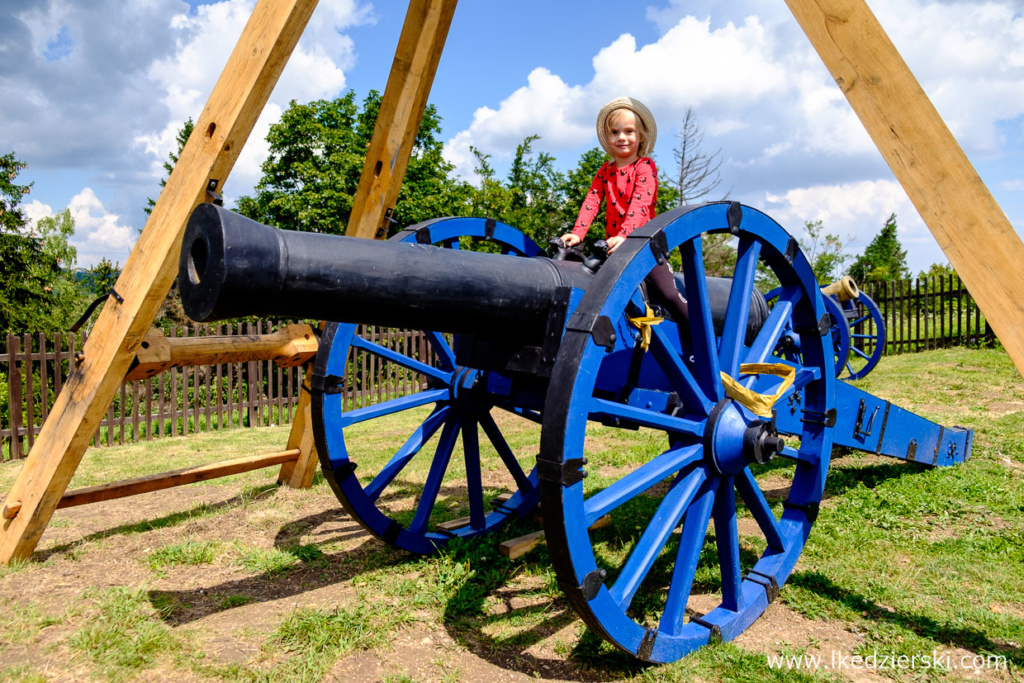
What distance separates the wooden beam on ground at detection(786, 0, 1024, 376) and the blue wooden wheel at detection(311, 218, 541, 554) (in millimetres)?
1773

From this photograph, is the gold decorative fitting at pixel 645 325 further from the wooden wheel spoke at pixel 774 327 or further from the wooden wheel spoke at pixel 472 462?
the wooden wheel spoke at pixel 472 462

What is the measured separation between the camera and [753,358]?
3.02 m

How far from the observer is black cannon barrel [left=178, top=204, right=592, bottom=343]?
1.92 meters

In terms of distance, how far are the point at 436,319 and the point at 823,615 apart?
215 cm

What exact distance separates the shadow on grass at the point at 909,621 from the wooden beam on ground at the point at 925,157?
132cm

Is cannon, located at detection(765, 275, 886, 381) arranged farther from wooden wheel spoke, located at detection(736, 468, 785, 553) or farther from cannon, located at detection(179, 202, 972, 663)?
wooden wheel spoke, located at detection(736, 468, 785, 553)

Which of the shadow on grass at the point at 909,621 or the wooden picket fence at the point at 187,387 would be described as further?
the wooden picket fence at the point at 187,387

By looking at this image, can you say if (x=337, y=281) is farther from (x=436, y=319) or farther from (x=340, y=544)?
(x=340, y=544)

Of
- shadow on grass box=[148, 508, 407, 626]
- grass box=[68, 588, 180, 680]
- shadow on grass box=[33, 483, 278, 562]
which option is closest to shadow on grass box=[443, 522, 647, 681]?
shadow on grass box=[148, 508, 407, 626]

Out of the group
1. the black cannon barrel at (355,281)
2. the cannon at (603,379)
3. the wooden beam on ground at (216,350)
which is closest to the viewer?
the black cannon barrel at (355,281)

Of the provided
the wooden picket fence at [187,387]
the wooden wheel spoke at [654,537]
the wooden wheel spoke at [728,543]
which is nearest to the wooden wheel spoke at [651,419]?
the wooden wheel spoke at [654,537]

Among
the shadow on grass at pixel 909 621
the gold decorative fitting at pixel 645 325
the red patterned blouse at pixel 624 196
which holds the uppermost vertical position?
the red patterned blouse at pixel 624 196

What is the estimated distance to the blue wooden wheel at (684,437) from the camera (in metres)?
2.12

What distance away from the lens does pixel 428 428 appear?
3.76m
